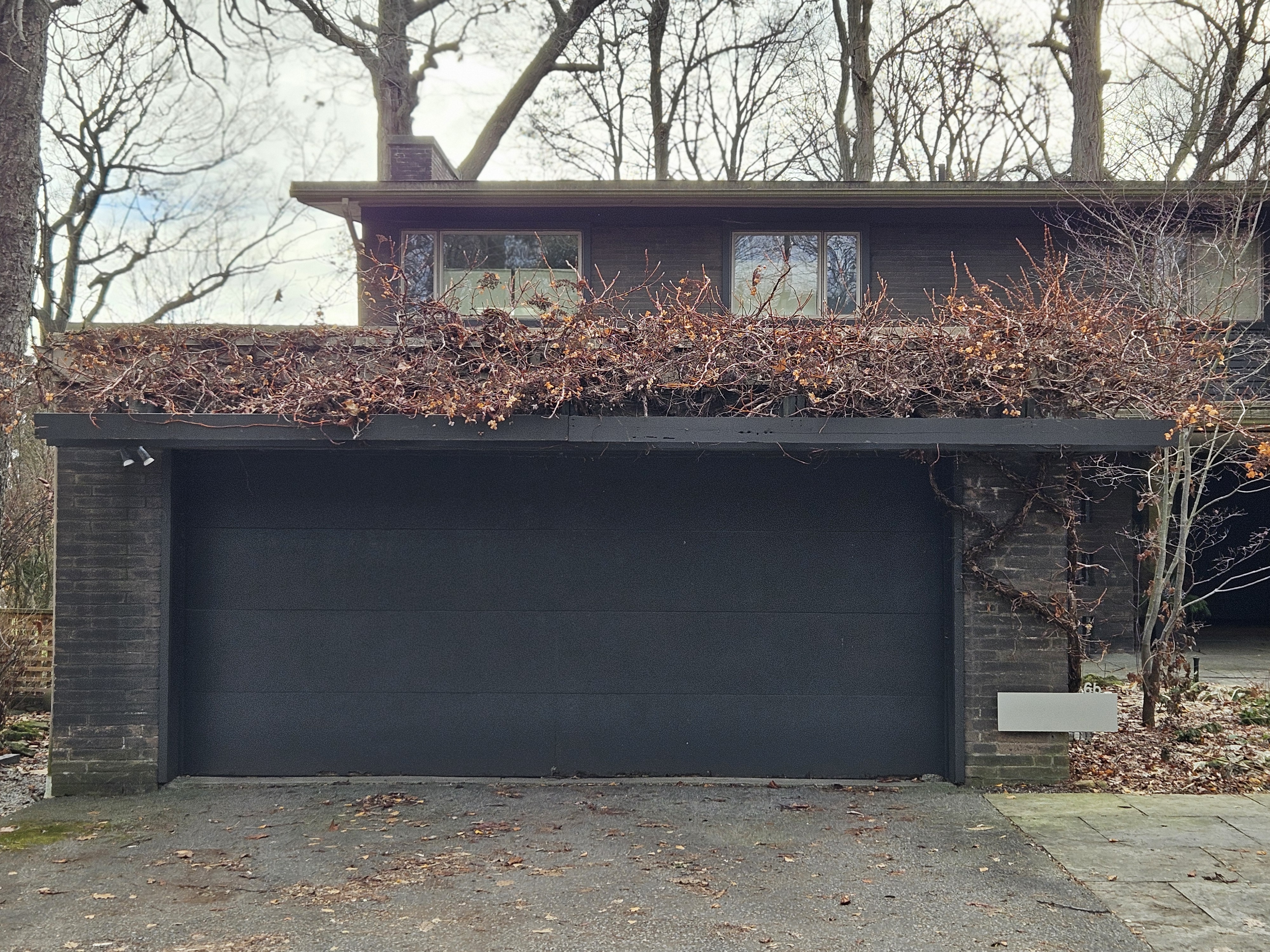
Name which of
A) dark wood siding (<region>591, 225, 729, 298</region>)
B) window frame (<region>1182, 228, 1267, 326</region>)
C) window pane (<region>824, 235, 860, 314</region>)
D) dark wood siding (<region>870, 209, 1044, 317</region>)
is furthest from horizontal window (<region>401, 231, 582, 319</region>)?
window frame (<region>1182, 228, 1267, 326</region>)

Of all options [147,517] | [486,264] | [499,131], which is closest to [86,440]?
[147,517]

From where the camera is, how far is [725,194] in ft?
39.7

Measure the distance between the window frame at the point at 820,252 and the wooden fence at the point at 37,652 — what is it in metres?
8.10

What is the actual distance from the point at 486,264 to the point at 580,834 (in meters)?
8.21

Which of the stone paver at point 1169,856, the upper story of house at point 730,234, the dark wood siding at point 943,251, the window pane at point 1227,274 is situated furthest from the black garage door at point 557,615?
the dark wood siding at point 943,251

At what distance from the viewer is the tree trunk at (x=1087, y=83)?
1791cm

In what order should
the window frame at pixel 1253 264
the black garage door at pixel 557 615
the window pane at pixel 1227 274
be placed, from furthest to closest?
the window frame at pixel 1253 264 < the window pane at pixel 1227 274 < the black garage door at pixel 557 615

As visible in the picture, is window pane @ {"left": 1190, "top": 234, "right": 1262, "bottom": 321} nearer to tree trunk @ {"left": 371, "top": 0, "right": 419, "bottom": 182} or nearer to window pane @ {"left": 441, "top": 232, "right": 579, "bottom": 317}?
window pane @ {"left": 441, "top": 232, "right": 579, "bottom": 317}

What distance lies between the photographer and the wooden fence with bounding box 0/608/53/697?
983 centimetres

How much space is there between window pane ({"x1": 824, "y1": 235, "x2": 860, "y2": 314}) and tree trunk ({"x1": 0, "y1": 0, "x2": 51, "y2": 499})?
8.39m

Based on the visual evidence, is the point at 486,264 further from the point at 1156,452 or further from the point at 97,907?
the point at 97,907

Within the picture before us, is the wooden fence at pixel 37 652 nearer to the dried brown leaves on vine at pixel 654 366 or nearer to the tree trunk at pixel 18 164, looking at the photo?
the tree trunk at pixel 18 164

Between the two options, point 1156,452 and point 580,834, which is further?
point 1156,452

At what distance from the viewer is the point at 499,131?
20.0 meters
